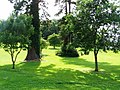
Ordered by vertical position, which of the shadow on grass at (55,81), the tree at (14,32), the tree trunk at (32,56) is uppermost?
the tree at (14,32)

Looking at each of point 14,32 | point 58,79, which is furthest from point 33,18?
point 58,79

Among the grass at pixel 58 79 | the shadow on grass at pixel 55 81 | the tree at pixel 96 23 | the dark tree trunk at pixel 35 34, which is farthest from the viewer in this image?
the dark tree trunk at pixel 35 34

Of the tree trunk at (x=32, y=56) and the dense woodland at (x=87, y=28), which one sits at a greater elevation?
the dense woodland at (x=87, y=28)

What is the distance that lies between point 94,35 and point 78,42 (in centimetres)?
157

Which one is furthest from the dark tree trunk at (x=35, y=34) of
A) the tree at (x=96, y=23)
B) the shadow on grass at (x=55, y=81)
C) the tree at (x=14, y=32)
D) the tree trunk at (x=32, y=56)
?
the shadow on grass at (x=55, y=81)

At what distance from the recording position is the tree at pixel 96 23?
85.7 feet

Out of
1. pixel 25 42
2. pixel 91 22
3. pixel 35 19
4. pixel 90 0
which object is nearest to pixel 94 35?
pixel 91 22

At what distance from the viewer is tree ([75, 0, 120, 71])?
1029 inches

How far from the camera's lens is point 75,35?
27469mm

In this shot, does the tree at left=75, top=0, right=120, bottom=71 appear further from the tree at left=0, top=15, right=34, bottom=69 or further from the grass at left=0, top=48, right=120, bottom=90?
the tree at left=0, top=15, right=34, bottom=69

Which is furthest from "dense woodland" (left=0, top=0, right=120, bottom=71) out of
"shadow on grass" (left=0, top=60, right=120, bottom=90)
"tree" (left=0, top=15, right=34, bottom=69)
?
"shadow on grass" (left=0, top=60, right=120, bottom=90)

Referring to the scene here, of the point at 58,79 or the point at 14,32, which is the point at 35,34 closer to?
the point at 14,32

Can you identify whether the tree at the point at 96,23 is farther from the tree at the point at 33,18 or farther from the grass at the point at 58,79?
the tree at the point at 33,18

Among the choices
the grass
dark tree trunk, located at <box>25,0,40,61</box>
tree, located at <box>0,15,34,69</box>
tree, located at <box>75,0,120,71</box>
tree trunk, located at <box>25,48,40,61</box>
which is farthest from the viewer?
dark tree trunk, located at <box>25,0,40,61</box>
